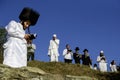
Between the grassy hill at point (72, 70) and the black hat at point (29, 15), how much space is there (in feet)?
41.8

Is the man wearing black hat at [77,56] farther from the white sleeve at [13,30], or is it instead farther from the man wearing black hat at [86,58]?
the white sleeve at [13,30]

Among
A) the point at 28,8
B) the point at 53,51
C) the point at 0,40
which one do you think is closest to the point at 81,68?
the point at 53,51

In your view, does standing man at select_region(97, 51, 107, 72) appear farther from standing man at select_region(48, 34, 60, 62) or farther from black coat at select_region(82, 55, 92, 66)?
standing man at select_region(48, 34, 60, 62)

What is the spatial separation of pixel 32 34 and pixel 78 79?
1483mm

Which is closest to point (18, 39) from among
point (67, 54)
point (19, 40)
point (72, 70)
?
point (19, 40)

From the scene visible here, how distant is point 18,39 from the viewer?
8852 millimetres

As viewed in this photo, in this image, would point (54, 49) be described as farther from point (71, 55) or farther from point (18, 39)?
point (18, 39)

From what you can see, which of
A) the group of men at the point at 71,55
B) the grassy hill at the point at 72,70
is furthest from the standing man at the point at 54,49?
the grassy hill at the point at 72,70

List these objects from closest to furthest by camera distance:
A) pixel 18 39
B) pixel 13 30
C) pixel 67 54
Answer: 1. pixel 13 30
2. pixel 18 39
3. pixel 67 54

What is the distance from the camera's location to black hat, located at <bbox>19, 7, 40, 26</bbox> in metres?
8.93

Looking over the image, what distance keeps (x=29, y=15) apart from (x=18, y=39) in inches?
21.4

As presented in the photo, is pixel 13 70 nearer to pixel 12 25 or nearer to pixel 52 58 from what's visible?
pixel 12 25

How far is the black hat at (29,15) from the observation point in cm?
893

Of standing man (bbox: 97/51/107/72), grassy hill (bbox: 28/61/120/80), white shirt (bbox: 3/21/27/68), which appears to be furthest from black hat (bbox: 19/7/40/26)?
standing man (bbox: 97/51/107/72)
